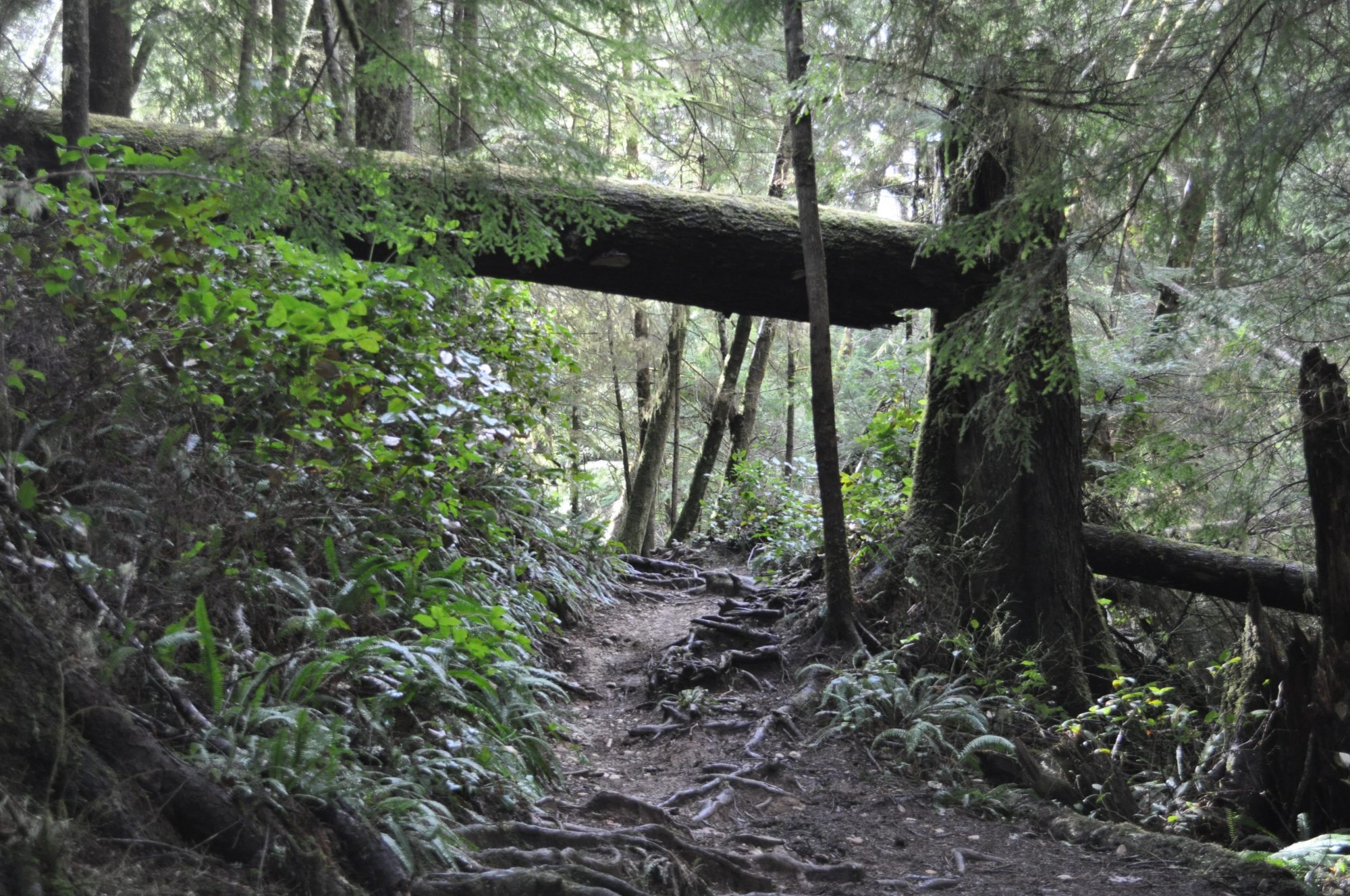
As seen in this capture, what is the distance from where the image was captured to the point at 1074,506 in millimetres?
7355

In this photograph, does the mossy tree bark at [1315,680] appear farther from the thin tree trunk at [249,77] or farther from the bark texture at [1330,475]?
the thin tree trunk at [249,77]

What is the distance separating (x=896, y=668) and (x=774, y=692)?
3.07 feet

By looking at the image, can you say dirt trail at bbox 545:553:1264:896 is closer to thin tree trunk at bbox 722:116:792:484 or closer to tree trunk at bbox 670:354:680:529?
tree trunk at bbox 670:354:680:529

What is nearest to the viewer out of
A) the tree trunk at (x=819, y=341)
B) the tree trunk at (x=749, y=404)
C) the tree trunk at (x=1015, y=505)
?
the tree trunk at (x=819, y=341)

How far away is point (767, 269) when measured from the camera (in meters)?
7.38

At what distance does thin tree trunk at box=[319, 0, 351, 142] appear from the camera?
4.07 metres

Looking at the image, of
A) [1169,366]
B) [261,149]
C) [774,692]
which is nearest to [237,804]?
[261,149]

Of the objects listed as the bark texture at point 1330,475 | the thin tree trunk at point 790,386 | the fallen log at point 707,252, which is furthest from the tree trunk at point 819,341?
the thin tree trunk at point 790,386

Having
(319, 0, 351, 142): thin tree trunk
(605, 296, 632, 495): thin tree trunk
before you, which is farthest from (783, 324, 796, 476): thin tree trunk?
(319, 0, 351, 142): thin tree trunk

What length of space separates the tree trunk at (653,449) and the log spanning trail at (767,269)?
647 cm

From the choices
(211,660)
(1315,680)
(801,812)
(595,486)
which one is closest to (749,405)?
(595,486)

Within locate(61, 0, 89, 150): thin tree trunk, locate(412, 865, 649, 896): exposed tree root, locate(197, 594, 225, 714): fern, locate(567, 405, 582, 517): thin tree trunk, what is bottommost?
locate(412, 865, 649, 896): exposed tree root

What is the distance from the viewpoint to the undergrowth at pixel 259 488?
3.15 m

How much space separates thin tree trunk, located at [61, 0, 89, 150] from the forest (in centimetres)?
2
